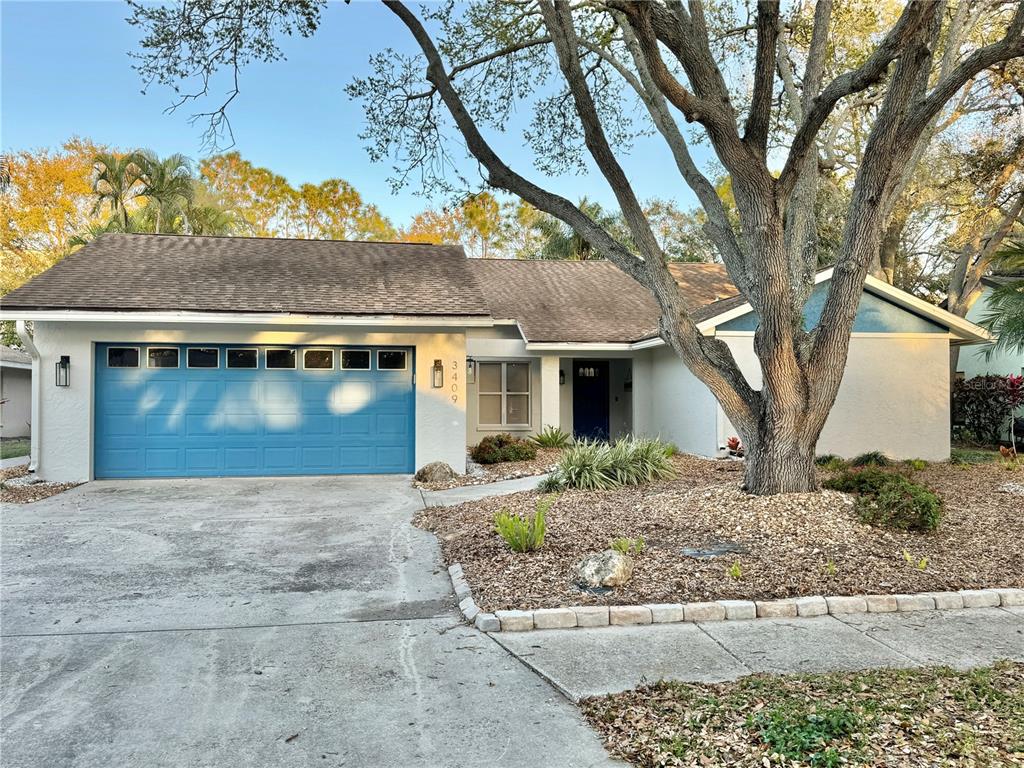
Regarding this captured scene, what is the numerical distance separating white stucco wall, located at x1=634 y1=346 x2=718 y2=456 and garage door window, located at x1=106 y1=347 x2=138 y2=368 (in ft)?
33.3

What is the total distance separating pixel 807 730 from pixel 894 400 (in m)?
12.6

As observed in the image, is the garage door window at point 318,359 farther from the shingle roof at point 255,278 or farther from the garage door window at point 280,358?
the shingle roof at point 255,278

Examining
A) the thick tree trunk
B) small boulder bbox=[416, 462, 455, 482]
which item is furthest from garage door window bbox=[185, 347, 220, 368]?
the thick tree trunk

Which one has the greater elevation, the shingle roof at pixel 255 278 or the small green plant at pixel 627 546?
the shingle roof at pixel 255 278

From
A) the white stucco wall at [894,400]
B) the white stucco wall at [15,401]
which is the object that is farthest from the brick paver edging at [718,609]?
the white stucco wall at [15,401]

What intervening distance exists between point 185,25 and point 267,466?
6958 millimetres

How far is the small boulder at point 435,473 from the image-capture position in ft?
38.0

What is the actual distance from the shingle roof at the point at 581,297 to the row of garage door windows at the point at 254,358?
382 centimetres

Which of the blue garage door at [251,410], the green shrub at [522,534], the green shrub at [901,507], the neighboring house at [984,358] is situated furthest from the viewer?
the neighboring house at [984,358]

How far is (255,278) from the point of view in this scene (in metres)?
13.0

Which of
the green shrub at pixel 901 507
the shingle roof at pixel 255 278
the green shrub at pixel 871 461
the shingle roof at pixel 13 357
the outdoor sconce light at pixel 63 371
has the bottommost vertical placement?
the green shrub at pixel 871 461

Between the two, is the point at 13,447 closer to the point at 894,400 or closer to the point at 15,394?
the point at 15,394

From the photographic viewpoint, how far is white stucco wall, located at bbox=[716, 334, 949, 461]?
1359 cm

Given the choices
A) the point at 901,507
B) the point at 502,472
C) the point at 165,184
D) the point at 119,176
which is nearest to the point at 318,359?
the point at 502,472
